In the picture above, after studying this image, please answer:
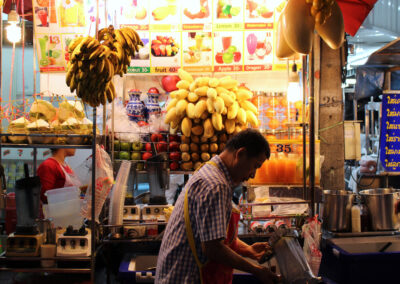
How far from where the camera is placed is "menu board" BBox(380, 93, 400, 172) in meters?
4.61

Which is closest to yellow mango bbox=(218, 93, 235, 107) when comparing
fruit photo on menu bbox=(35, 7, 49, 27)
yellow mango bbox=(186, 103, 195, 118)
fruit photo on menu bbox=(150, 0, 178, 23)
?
yellow mango bbox=(186, 103, 195, 118)

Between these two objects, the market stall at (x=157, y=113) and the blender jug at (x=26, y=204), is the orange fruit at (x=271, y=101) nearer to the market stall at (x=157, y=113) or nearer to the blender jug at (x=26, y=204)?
the market stall at (x=157, y=113)

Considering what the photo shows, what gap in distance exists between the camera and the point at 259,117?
12.6 ft

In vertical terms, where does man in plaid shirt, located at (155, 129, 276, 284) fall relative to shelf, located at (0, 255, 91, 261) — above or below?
above

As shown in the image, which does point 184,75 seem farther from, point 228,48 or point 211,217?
point 211,217

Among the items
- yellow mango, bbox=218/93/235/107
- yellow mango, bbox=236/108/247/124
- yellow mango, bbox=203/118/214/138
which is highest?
yellow mango, bbox=218/93/235/107

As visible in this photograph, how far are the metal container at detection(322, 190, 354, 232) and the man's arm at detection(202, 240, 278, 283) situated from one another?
5.41ft

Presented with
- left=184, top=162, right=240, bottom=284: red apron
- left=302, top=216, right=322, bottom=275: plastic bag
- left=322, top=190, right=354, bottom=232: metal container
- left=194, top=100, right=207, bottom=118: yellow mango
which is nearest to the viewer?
left=184, top=162, right=240, bottom=284: red apron

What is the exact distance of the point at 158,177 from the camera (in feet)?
11.2

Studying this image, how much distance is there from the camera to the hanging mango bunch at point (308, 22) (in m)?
2.22

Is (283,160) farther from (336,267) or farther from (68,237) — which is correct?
(68,237)

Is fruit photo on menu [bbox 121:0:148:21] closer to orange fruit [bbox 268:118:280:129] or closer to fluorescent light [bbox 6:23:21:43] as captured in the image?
fluorescent light [bbox 6:23:21:43]

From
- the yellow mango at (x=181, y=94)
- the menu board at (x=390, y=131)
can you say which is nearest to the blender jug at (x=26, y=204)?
the yellow mango at (x=181, y=94)

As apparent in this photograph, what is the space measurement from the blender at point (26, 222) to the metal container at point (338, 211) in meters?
2.35
